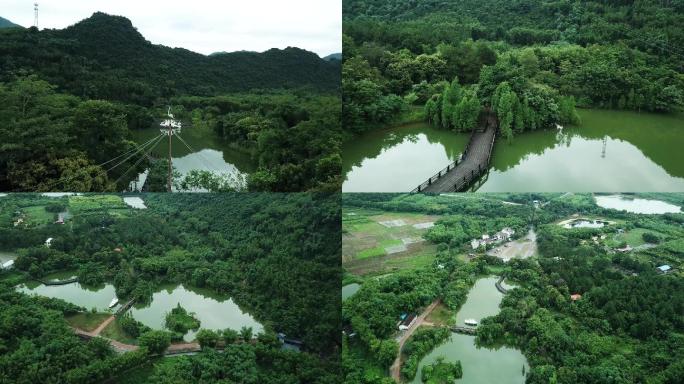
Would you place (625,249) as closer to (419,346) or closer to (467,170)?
(467,170)

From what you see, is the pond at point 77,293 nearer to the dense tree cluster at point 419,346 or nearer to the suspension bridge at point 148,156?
the suspension bridge at point 148,156

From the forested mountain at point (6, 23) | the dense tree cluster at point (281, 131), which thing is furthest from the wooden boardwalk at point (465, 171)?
the forested mountain at point (6, 23)

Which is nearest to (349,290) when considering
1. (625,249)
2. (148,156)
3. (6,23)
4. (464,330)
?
(464,330)

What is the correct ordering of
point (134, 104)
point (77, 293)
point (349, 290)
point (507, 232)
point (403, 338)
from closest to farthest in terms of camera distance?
1. point (403, 338)
2. point (77, 293)
3. point (349, 290)
4. point (134, 104)
5. point (507, 232)

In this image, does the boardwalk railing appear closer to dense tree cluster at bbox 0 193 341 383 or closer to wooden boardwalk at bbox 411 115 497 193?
wooden boardwalk at bbox 411 115 497 193

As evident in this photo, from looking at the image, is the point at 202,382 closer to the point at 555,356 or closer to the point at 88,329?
the point at 88,329
